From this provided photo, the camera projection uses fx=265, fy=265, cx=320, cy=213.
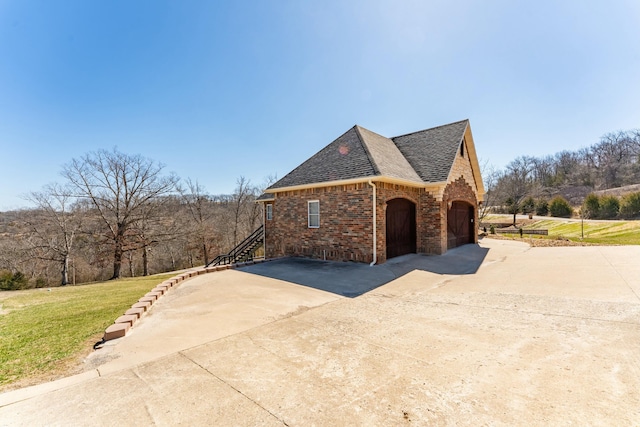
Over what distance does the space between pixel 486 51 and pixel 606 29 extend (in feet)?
11.0

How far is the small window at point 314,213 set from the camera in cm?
1127

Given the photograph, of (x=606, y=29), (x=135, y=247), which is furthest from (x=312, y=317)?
(x=135, y=247)

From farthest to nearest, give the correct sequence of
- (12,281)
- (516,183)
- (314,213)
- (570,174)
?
1. (570,174)
2. (516,183)
3. (12,281)
4. (314,213)

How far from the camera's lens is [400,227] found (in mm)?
11102

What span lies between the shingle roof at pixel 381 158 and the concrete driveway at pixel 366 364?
5630 mm

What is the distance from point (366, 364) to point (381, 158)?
360 inches

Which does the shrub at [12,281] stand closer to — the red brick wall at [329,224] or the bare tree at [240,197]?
the bare tree at [240,197]

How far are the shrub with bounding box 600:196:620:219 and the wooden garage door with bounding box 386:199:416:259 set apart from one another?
39559 millimetres

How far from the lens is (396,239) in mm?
10867

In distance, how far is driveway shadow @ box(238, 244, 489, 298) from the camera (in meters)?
7.42

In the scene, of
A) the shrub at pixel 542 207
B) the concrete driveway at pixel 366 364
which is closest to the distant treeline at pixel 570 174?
the shrub at pixel 542 207

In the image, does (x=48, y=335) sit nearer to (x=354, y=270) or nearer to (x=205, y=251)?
(x=354, y=270)

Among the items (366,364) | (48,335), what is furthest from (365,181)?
(48,335)

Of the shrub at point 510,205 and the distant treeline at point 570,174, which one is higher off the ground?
the distant treeline at point 570,174
